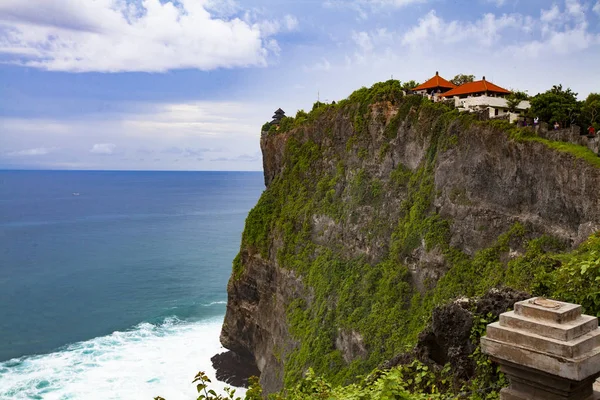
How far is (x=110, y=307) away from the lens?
194ft

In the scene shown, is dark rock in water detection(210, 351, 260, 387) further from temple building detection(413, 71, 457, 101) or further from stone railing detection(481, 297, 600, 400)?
stone railing detection(481, 297, 600, 400)

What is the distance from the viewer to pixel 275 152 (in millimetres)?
48094

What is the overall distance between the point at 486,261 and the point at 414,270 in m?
5.47

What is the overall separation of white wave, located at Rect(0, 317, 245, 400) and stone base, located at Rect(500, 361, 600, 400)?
36.9 meters

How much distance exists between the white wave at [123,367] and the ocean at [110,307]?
→ 0.09 m

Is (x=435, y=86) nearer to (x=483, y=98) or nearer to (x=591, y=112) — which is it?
(x=483, y=98)

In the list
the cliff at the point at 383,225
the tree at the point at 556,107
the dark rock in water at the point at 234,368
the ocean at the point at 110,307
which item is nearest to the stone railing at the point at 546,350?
the cliff at the point at 383,225

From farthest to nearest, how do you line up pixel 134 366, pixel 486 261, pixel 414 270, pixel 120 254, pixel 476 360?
1. pixel 120 254
2. pixel 134 366
3. pixel 414 270
4. pixel 486 261
5. pixel 476 360

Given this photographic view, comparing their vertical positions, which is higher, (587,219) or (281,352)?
(587,219)

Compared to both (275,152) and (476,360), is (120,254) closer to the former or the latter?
(275,152)

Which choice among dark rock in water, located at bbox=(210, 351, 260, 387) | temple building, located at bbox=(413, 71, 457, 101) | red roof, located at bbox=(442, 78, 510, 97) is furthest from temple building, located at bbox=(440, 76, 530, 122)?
dark rock in water, located at bbox=(210, 351, 260, 387)

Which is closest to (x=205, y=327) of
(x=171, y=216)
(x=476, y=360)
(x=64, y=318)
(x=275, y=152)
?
(x=64, y=318)

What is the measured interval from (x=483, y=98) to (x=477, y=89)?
298cm

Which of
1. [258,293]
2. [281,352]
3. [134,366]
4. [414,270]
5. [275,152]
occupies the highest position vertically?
[275,152]
